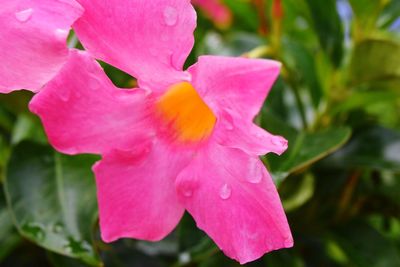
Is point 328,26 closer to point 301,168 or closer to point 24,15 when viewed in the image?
point 301,168

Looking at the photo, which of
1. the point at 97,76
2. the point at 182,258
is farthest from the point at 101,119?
the point at 182,258

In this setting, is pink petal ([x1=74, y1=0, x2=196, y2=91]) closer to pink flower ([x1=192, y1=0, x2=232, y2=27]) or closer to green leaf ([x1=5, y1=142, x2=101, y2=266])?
green leaf ([x1=5, y1=142, x2=101, y2=266])

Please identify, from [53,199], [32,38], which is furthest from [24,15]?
[53,199]

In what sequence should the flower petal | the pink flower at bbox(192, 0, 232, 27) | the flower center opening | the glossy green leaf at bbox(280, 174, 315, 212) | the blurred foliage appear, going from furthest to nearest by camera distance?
the pink flower at bbox(192, 0, 232, 27) < the glossy green leaf at bbox(280, 174, 315, 212) < the blurred foliage < the flower center opening < the flower petal

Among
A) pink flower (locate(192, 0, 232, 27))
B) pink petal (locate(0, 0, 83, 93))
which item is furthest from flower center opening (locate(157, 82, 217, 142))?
pink flower (locate(192, 0, 232, 27))

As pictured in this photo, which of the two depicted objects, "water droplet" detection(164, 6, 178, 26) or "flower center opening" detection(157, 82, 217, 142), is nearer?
"water droplet" detection(164, 6, 178, 26)

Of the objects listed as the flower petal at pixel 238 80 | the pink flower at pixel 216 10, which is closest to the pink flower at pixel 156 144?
the flower petal at pixel 238 80

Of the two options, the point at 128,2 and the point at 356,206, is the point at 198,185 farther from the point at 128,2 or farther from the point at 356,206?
the point at 356,206
